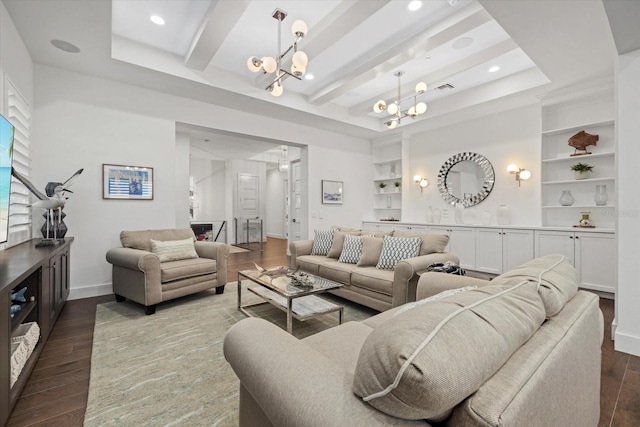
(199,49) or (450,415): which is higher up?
(199,49)

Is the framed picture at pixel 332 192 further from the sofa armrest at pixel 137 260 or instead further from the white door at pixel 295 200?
the sofa armrest at pixel 137 260

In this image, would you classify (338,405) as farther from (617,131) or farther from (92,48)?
(92,48)

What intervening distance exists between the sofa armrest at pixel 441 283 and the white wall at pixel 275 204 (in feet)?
29.4

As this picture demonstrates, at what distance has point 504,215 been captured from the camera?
4.94 metres

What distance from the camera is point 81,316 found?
3.04 metres

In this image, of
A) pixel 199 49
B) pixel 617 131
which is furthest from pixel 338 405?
pixel 199 49

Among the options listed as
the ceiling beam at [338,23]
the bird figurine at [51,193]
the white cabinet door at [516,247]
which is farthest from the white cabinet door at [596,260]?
the bird figurine at [51,193]

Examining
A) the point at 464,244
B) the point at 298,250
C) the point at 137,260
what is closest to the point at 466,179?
the point at 464,244

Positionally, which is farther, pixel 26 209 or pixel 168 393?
pixel 26 209

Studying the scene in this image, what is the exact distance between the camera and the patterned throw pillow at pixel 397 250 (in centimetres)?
319

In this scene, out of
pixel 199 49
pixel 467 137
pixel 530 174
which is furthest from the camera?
pixel 467 137

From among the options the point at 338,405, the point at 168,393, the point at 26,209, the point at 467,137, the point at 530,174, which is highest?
the point at 467,137

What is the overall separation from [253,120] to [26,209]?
3201 millimetres

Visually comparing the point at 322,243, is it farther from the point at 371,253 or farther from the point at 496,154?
the point at 496,154
